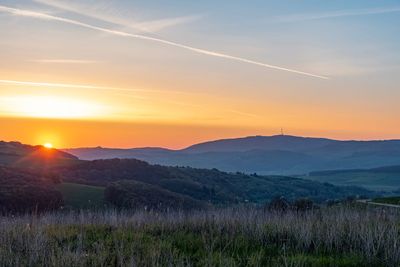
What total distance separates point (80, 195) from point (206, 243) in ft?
171

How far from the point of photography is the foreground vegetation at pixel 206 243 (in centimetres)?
820

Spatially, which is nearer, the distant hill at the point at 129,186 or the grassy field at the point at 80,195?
the distant hill at the point at 129,186

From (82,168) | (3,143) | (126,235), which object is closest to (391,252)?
(126,235)

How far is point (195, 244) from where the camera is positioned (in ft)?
33.4

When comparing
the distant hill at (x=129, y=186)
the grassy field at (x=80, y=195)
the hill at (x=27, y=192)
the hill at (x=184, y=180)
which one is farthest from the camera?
the hill at (x=184, y=180)

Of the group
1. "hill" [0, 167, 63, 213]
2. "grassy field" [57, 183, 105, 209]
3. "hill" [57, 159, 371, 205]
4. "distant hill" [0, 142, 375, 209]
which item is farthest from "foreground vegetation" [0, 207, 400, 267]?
"hill" [57, 159, 371, 205]

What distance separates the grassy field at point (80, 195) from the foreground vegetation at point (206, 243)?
43.0 m

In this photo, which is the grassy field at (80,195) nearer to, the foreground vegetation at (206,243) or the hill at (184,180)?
the hill at (184,180)

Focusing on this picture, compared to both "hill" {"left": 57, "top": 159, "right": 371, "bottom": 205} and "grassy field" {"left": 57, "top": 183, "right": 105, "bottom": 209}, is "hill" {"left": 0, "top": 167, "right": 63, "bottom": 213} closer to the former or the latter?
"grassy field" {"left": 57, "top": 183, "right": 105, "bottom": 209}

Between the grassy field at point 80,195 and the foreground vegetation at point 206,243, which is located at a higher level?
the foreground vegetation at point 206,243

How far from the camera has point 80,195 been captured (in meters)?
60.3

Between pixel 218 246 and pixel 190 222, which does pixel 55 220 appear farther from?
pixel 218 246

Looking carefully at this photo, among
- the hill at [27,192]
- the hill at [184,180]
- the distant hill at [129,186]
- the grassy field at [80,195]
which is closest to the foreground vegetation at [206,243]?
the distant hill at [129,186]

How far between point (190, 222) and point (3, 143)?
146635 mm
